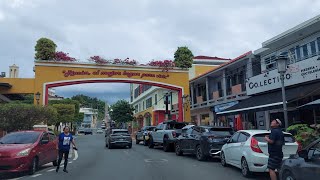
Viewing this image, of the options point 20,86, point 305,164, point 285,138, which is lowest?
point 305,164

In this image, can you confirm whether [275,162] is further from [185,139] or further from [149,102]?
[149,102]

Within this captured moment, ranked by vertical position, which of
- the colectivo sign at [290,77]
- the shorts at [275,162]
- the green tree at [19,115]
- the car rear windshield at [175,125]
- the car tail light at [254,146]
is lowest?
the shorts at [275,162]

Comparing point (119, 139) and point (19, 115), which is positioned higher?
point (19, 115)

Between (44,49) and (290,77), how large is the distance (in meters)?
18.7

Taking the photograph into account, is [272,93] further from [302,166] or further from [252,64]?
[302,166]

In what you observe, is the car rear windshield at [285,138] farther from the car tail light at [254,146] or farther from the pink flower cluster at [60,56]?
the pink flower cluster at [60,56]

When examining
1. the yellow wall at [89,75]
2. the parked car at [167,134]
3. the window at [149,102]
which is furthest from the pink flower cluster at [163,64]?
the window at [149,102]

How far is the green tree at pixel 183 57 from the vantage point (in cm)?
3102

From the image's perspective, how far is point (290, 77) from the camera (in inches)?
768

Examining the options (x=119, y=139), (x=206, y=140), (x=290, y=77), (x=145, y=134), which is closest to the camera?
(x=206, y=140)

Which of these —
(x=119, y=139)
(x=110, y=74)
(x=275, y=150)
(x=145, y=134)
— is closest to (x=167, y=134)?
(x=119, y=139)

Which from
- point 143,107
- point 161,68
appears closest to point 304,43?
point 161,68

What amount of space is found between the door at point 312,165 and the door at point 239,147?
434cm

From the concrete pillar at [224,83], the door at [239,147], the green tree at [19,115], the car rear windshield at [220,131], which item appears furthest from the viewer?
the concrete pillar at [224,83]
